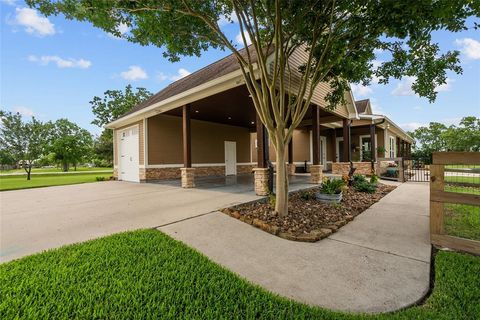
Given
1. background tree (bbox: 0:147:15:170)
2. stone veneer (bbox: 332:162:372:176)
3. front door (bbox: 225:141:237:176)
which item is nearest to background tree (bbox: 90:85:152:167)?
background tree (bbox: 0:147:15:170)

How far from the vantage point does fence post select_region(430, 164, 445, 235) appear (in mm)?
3018

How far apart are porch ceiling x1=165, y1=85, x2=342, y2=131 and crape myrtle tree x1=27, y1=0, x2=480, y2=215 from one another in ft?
7.92

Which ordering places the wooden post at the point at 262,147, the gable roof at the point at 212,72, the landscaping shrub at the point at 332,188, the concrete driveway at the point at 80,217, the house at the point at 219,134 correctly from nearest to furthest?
the concrete driveway at the point at 80,217
the landscaping shrub at the point at 332,188
the wooden post at the point at 262,147
the gable roof at the point at 212,72
the house at the point at 219,134

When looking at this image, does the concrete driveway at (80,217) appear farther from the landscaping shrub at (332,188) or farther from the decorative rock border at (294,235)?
the landscaping shrub at (332,188)

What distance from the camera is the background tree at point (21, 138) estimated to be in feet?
51.9

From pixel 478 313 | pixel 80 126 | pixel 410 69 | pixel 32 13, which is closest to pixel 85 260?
pixel 478 313

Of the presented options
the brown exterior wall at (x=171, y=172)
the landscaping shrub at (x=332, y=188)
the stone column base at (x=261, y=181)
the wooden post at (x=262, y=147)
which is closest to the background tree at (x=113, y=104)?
the brown exterior wall at (x=171, y=172)

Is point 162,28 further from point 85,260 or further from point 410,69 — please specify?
point 410,69

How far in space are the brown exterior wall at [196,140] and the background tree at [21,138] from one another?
11607mm

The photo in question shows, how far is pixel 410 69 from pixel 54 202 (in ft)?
33.2

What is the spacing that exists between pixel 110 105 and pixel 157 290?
32812mm

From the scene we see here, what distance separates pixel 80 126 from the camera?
1464 inches

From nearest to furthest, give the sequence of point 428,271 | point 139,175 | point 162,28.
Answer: point 428,271, point 162,28, point 139,175

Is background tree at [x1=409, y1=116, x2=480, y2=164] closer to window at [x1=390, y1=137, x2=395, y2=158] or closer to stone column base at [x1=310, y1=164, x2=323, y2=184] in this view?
window at [x1=390, y1=137, x2=395, y2=158]
